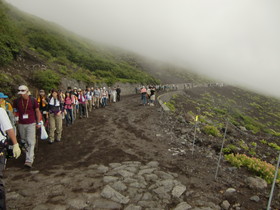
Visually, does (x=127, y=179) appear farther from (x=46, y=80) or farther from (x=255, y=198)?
(x=46, y=80)

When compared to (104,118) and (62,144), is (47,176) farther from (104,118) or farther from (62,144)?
(104,118)

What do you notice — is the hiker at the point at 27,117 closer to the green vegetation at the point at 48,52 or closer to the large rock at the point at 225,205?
the large rock at the point at 225,205

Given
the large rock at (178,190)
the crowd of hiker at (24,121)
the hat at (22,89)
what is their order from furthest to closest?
A: the hat at (22,89) → the large rock at (178,190) → the crowd of hiker at (24,121)

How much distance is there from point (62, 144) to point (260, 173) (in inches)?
324

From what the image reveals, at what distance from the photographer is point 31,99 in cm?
643

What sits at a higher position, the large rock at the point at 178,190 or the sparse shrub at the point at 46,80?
the sparse shrub at the point at 46,80

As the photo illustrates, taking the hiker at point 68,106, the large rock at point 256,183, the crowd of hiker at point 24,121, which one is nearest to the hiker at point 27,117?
the crowd of hiker at point 24,121

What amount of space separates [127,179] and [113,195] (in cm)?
90

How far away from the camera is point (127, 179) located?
5734mm

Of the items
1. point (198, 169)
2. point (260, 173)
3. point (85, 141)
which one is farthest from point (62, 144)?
point (260, 173)

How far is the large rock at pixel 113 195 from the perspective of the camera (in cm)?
472

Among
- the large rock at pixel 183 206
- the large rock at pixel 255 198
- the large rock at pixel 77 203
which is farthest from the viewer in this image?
the large rock at pixel 255 198

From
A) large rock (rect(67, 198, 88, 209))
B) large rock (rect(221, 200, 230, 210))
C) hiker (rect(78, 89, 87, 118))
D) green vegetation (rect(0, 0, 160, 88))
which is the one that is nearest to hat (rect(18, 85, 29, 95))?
large rock (rect(67, 198, 88, 209))

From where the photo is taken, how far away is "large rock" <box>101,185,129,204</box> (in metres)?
4.72
